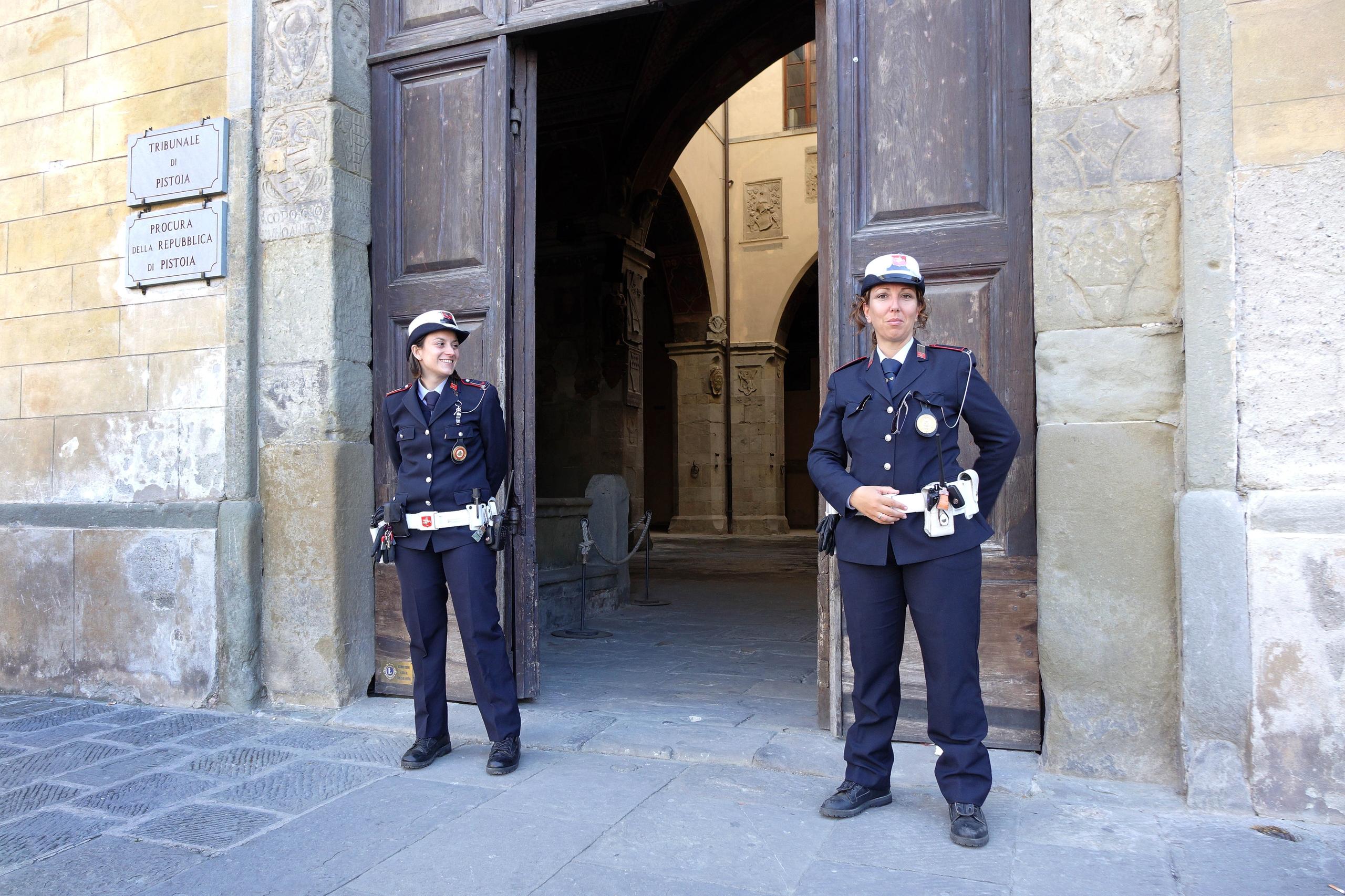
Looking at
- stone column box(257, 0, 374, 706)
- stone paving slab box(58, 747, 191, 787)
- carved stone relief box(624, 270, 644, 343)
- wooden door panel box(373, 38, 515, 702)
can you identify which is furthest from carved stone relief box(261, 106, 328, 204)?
carved stone relief box(624, 270, 644, 343)

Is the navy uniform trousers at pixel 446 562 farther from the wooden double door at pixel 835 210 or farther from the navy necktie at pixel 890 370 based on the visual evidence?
the navy necktie at pixel 890 370

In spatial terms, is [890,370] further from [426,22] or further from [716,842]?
[426,22]

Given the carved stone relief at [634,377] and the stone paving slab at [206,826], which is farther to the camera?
the carved stone relief at [634,377]

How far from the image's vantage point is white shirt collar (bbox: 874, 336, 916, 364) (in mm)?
2926

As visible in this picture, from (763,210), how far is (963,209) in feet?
46.7

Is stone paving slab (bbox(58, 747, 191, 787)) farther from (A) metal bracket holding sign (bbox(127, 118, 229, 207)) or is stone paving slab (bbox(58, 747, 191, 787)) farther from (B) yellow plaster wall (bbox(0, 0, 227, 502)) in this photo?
(A) metal bracket holding sign (bbox(127, 118, 229, 207))

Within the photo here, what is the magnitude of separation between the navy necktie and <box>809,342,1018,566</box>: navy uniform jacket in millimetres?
11

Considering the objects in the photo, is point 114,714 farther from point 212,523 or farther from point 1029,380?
point 1029,380

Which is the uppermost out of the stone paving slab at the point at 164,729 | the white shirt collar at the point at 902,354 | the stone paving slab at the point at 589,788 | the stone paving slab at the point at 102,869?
the white shirt collar at the point at 902,354

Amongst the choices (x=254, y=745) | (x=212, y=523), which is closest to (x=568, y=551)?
(x=212, y=523)

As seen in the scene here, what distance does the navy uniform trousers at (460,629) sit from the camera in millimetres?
3506

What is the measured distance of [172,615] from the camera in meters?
4.66

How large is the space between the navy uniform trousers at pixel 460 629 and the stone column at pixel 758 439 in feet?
43.4

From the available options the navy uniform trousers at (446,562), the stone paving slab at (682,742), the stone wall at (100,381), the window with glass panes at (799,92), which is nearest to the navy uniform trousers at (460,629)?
the navy uniform trousers at (446,562)
